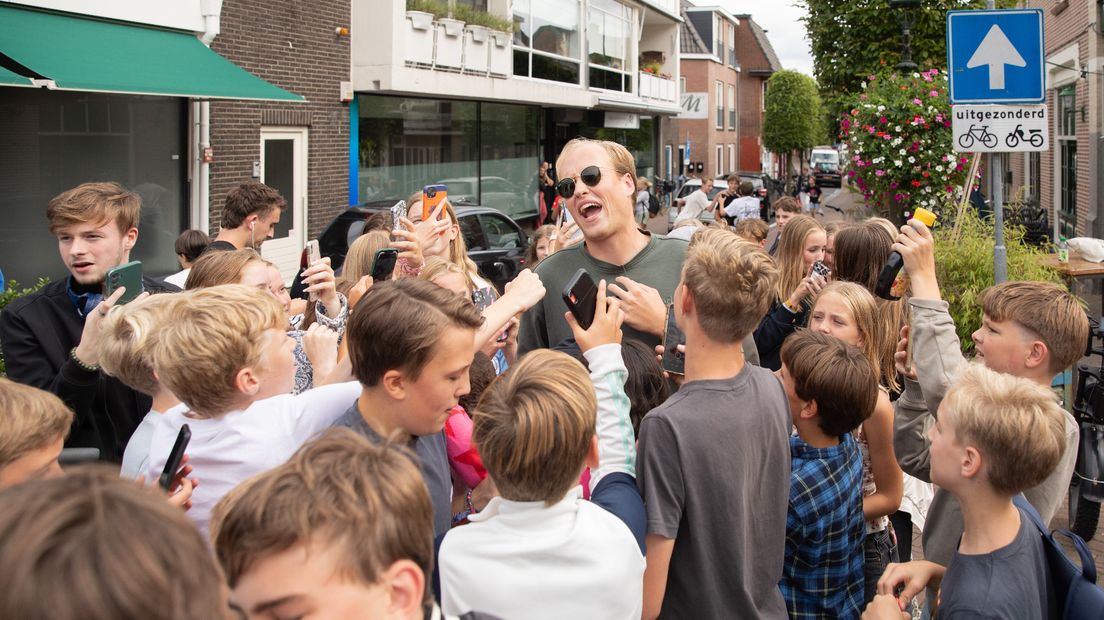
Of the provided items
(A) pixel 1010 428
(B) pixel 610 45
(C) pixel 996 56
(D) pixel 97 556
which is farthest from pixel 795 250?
(B) pixel 610 45

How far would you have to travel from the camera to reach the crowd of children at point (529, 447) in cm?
152

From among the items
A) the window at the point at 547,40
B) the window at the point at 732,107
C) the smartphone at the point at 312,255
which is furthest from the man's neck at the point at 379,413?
the window at the point at 732,107

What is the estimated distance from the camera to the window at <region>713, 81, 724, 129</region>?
184ft

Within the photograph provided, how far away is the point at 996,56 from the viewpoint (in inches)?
222

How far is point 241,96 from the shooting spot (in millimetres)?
11281

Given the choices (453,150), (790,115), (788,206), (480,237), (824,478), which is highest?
(790,115)

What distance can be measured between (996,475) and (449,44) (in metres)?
16.8

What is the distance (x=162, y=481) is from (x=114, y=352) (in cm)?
94

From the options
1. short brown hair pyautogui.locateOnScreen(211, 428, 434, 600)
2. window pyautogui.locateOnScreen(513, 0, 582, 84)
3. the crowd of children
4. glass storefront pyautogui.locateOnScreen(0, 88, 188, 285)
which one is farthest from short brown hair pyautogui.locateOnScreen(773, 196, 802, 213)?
window pyautogui.locateOnScreen(513, 0, 582, 84)

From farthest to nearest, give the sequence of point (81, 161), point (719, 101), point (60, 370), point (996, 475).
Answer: point (719, 101) → point (81, 161) → point (60, 370) → point (996, 475)

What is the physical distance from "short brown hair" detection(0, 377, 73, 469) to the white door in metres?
12.2

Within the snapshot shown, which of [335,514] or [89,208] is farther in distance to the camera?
[89,208]

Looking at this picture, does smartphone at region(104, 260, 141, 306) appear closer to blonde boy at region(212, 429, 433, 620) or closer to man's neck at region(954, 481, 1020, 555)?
blonde boy at region(212, 429, 433, 620)

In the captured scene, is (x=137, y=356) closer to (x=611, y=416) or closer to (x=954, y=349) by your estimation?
(x=611, y=416)
